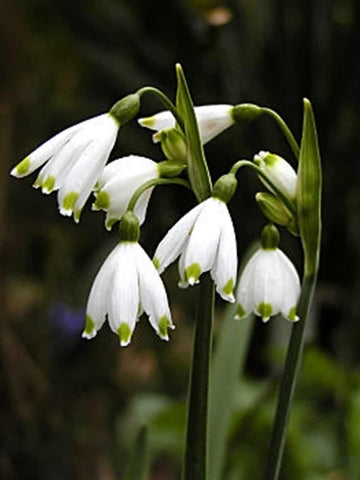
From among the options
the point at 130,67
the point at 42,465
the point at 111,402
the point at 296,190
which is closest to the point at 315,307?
the point at 111,402

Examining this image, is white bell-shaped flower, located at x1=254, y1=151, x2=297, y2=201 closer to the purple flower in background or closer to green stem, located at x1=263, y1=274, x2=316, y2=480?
green stem, located at x1=263, y1=274, x2=316, y2=480

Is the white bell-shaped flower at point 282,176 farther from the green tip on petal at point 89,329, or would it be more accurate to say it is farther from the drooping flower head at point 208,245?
the green tip on petal at point 89,329

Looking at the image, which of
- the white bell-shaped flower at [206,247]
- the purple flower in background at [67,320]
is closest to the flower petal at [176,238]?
the white bell-shaped flower at [206,247]

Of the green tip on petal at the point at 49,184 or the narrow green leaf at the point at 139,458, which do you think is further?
the narrow green leaf at the point at 139,458

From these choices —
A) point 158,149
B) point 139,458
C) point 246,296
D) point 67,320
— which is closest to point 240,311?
point 246,296

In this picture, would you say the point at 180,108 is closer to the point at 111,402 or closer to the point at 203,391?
the point at 203,391

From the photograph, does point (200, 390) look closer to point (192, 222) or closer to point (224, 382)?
point (192, 222)

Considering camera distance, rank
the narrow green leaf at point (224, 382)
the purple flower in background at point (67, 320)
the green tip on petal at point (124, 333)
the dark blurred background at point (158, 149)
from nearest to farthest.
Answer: the green tip on petal at point (124, 333)
the narrow green leaf at point (224, 382)
the purple flower in background at point (67, 320)
the dark blurred background at point (158, 149)
